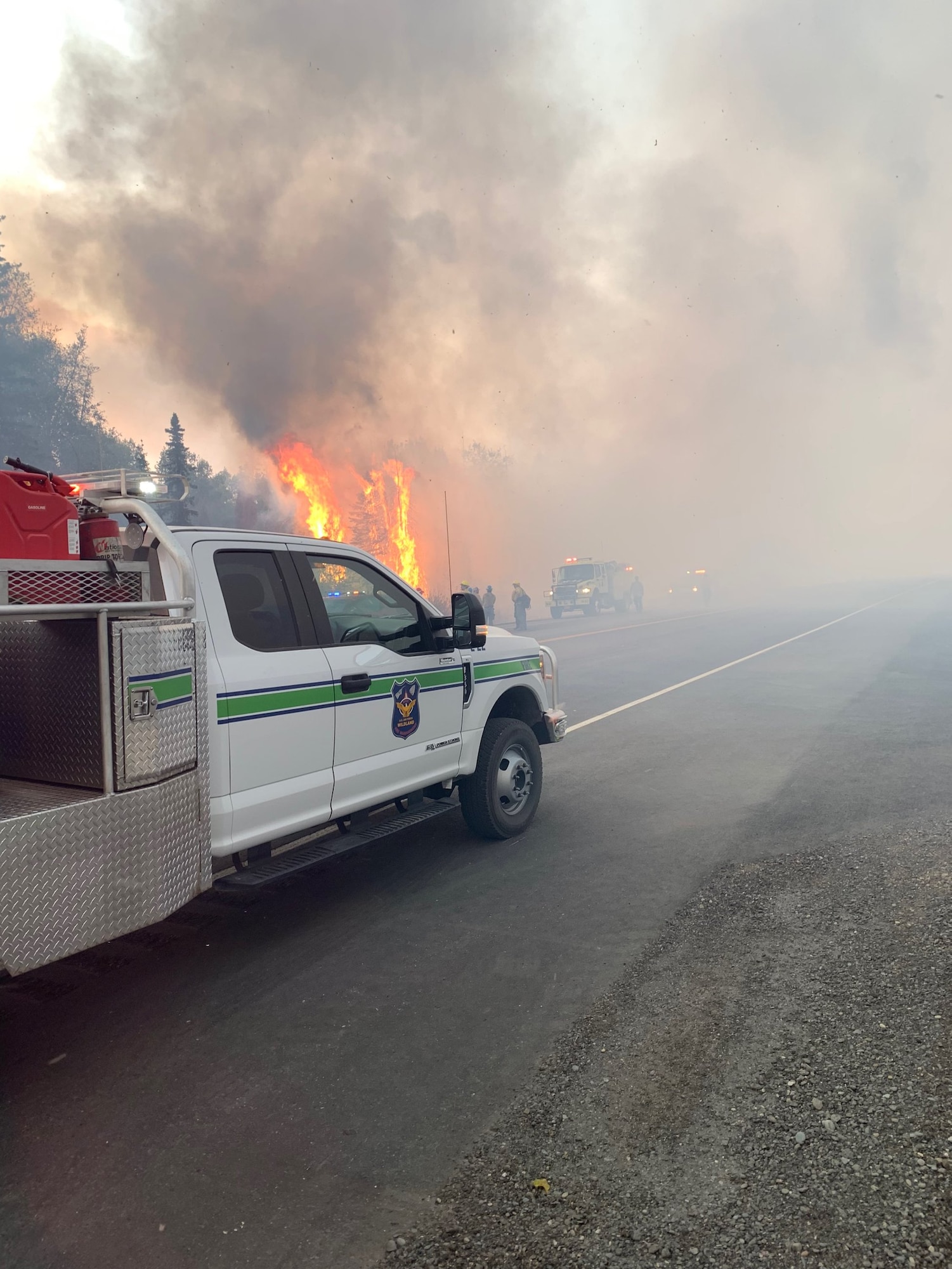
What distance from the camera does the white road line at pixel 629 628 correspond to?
86.8 feet

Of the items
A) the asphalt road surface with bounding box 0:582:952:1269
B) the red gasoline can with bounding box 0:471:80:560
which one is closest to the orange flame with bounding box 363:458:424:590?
the asphalt road surface with bounding box 0:582:952:1269

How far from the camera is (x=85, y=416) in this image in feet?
192

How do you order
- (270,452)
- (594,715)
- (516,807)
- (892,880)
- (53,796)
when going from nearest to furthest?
(53,796) → (892,880) → (516,807) → (594,715) → (270,452)

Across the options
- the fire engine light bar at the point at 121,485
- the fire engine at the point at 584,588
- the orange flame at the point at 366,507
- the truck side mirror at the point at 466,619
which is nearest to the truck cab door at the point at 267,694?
the fire engine light bar at the point at 121,485

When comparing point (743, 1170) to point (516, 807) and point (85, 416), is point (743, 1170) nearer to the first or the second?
point (516, 807)

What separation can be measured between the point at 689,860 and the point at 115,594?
3.83 meters

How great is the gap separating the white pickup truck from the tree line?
37.1 m

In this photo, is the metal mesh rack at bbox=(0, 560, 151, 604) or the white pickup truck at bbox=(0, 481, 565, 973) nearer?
the white pickup truck at bbox=(0, 481, 565, 973)

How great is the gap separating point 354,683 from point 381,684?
26cm

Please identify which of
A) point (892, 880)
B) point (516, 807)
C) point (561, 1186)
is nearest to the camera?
point (561, 1186)

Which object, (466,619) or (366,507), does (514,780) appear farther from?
(366,507)

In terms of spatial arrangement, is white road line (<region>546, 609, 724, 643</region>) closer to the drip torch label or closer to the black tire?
the black tire

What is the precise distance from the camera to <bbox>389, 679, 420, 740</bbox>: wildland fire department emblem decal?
491cm

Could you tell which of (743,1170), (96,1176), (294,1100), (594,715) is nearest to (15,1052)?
(96,1176)
